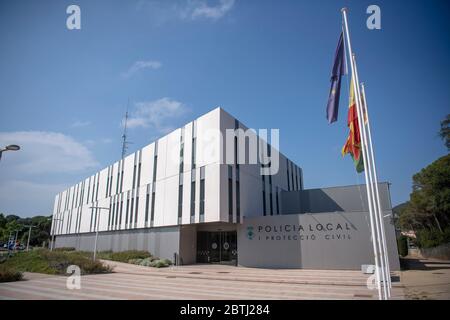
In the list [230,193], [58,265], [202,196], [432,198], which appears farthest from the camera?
[432,198]

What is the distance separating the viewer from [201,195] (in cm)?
2277

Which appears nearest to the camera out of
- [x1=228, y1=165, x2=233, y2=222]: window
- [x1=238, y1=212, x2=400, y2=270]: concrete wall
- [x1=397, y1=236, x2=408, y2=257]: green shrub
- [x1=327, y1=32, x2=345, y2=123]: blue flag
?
[x1=327, y1=32, x2=345, y2=123]: blue flag

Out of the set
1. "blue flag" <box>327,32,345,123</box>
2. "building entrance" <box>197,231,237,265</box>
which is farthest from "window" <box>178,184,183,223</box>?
"blue flag" <box>327,32,345,123</box>

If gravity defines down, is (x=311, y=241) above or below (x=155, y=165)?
below

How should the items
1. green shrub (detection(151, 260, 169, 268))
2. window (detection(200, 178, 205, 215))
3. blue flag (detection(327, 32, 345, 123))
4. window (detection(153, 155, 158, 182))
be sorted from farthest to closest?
window (detection(153, 155, 158, 182)), window (detection(200, 178, 205, 215)), green shrub (detection(151, 260, 169, 268)), blue flag (detection(327, 32, 345, 123))

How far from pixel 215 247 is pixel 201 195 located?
22.3ft

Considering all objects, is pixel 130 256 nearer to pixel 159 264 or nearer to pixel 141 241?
pixel 141 241

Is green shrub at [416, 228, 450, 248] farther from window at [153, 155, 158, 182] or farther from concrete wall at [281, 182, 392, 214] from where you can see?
window at [153, 155, 158, 182]

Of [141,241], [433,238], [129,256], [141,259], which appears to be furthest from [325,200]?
[129,256]

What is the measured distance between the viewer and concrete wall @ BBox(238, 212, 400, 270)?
58.1 feet

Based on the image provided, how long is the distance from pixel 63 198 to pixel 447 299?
63446 millimetres

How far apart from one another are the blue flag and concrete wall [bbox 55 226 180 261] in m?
19.0
